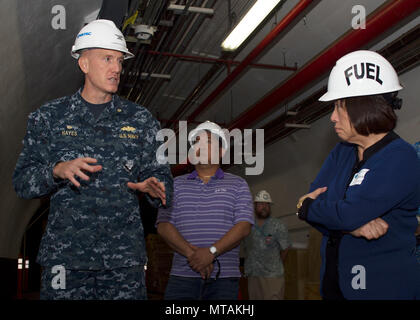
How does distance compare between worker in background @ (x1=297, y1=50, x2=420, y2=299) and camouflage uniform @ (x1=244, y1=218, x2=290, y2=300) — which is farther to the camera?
camouflage uniform @ (x1=244, y1=218, x2=290, y2=300)

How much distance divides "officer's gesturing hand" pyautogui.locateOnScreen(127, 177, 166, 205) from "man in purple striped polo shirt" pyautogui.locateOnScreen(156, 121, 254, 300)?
0.91 metres

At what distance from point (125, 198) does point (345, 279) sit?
3.39 feet

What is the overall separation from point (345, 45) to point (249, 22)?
46.6 inches

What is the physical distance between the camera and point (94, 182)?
2242mm

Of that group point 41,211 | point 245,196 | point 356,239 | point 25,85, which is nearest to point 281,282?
point 245,196

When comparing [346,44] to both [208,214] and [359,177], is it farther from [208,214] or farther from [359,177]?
[359,177]

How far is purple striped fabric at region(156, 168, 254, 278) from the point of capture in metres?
3.12

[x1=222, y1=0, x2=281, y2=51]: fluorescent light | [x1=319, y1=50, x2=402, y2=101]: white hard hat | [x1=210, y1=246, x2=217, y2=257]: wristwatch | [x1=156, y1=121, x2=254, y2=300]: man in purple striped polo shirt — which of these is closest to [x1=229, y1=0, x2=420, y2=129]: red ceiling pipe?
[x1=222, y1=0, x2=281, y2=51]: fluorescent light

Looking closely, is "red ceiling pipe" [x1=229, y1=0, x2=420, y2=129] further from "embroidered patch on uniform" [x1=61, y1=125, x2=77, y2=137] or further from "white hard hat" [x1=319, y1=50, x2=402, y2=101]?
"embroidered patch on uniform" [x1=61, y1=125, x2=77, y2=137]

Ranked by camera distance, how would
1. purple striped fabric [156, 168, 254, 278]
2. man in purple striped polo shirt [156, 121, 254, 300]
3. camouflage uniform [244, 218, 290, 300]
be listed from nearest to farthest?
1. man in purple striped polo shirt [156, 121, 254, 300]
2. purple striped fabric [156, 168, 254, 278]
3. camouflage uniform [244, 218, 290, 300]

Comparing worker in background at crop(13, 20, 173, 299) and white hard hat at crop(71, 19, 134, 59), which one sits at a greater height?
white hard hat at crop(71, 19, 134, 59)

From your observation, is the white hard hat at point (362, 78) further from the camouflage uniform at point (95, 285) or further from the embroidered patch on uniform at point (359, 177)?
the camouflage uniform at point (95, 285)

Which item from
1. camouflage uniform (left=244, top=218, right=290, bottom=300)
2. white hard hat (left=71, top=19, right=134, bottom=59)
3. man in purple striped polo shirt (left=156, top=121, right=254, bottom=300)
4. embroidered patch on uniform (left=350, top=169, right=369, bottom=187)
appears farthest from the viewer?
camouflage uniform (left=244, top=218, right=290, bottom=300)

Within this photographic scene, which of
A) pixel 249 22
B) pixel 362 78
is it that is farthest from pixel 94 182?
pixel 249 22
